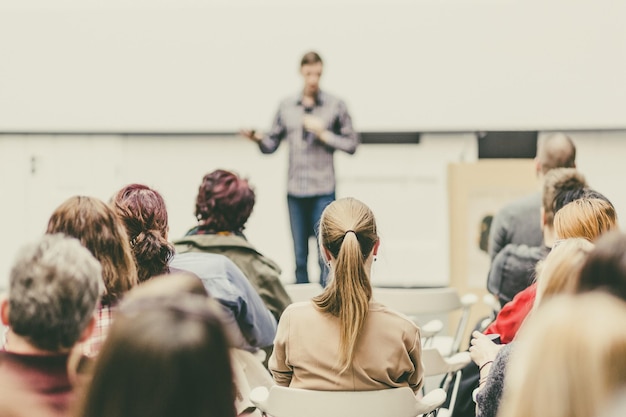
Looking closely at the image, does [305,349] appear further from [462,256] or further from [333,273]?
[462,256]

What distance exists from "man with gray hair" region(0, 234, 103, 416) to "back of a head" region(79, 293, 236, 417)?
421mm

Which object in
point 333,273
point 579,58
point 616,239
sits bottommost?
point 333,273

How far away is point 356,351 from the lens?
260 cm

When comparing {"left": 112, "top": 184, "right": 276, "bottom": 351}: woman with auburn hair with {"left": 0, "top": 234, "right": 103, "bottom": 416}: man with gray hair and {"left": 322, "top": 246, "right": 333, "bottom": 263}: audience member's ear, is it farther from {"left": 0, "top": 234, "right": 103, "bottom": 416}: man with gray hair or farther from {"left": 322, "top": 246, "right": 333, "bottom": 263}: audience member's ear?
{"left": 0, "top": 234, "right": 103, "bottom": 416}: man with gray hair

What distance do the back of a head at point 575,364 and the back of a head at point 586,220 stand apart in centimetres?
162

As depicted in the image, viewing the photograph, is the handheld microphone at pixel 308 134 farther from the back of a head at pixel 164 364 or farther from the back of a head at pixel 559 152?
the back of a head at pixel 164 364

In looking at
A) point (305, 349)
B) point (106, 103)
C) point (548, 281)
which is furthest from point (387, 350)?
point (106, 103)

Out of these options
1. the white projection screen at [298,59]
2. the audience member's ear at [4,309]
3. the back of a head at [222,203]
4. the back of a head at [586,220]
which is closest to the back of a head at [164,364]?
→ the audience member's ear at [4,309]

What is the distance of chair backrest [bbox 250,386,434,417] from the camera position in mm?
2385

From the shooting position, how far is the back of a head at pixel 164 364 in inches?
49.5

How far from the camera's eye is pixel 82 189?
738 cm

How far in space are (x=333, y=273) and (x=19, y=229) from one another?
17.7ft

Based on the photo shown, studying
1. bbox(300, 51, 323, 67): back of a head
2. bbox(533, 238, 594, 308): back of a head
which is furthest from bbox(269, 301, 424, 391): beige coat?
bbox(300, 51, 323, 67): back of a head

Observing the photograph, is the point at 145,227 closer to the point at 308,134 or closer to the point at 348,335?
the point at 348,335
